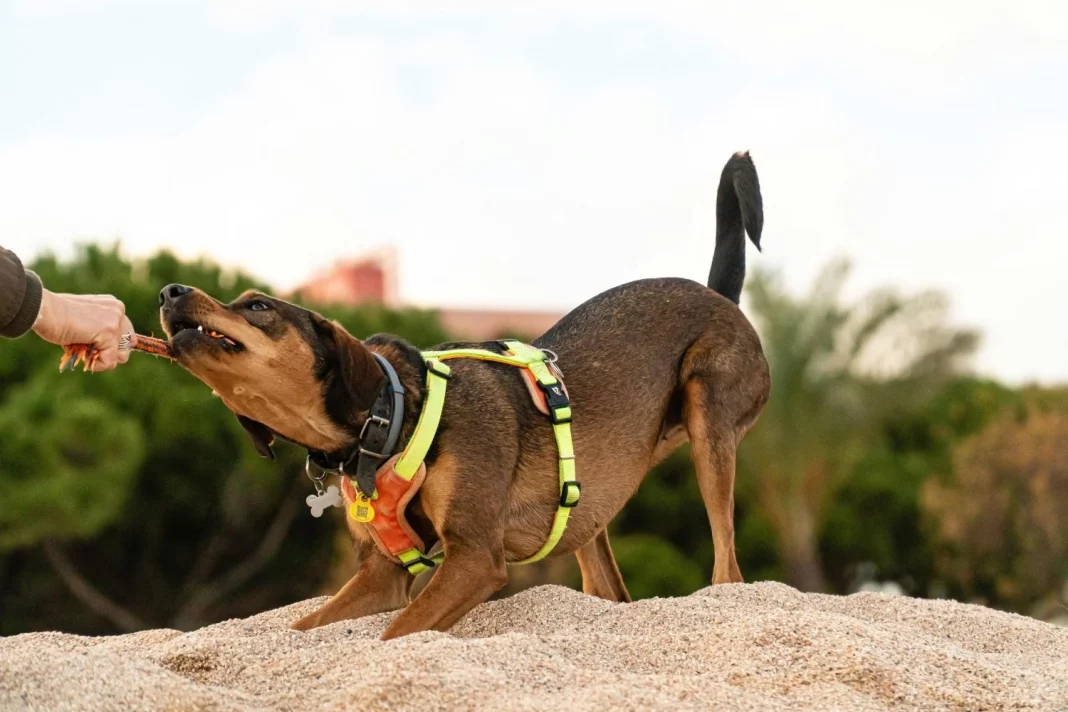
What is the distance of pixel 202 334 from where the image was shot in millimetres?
5121

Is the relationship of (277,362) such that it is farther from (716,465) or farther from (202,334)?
(716,465)

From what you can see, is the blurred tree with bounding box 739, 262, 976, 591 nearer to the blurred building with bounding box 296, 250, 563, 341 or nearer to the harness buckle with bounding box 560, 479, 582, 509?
the blurred building with bounding box 296, 250, 563, 341

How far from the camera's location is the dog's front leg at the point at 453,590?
17.6 ft

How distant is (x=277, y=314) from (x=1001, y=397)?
32057 millimetres

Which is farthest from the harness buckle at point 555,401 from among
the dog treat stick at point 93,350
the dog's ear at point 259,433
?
Result: the dog treat stick at point 93,350

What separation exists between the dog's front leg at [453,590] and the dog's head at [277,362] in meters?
0.67

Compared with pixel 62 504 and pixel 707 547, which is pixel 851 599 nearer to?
pixel 62 504

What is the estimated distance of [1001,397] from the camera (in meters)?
34.5

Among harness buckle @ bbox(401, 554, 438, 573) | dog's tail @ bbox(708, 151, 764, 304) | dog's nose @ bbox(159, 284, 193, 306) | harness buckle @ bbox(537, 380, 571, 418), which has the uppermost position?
dog's tail @ bbox(708, 151, 764, 304)

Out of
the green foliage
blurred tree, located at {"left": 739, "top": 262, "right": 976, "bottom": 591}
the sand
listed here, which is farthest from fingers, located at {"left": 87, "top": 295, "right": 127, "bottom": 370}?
blurred tree, located at {"left": 739, "top": 262, "right": 976, "bottom": 591}

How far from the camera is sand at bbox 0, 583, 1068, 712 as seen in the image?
13.7 ft

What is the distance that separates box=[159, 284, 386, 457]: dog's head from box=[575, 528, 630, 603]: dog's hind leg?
2.00m

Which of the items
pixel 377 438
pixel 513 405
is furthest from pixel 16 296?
pixel 513 405

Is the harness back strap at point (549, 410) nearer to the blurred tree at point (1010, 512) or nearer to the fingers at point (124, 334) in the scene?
the fingers at point (124, 334)
